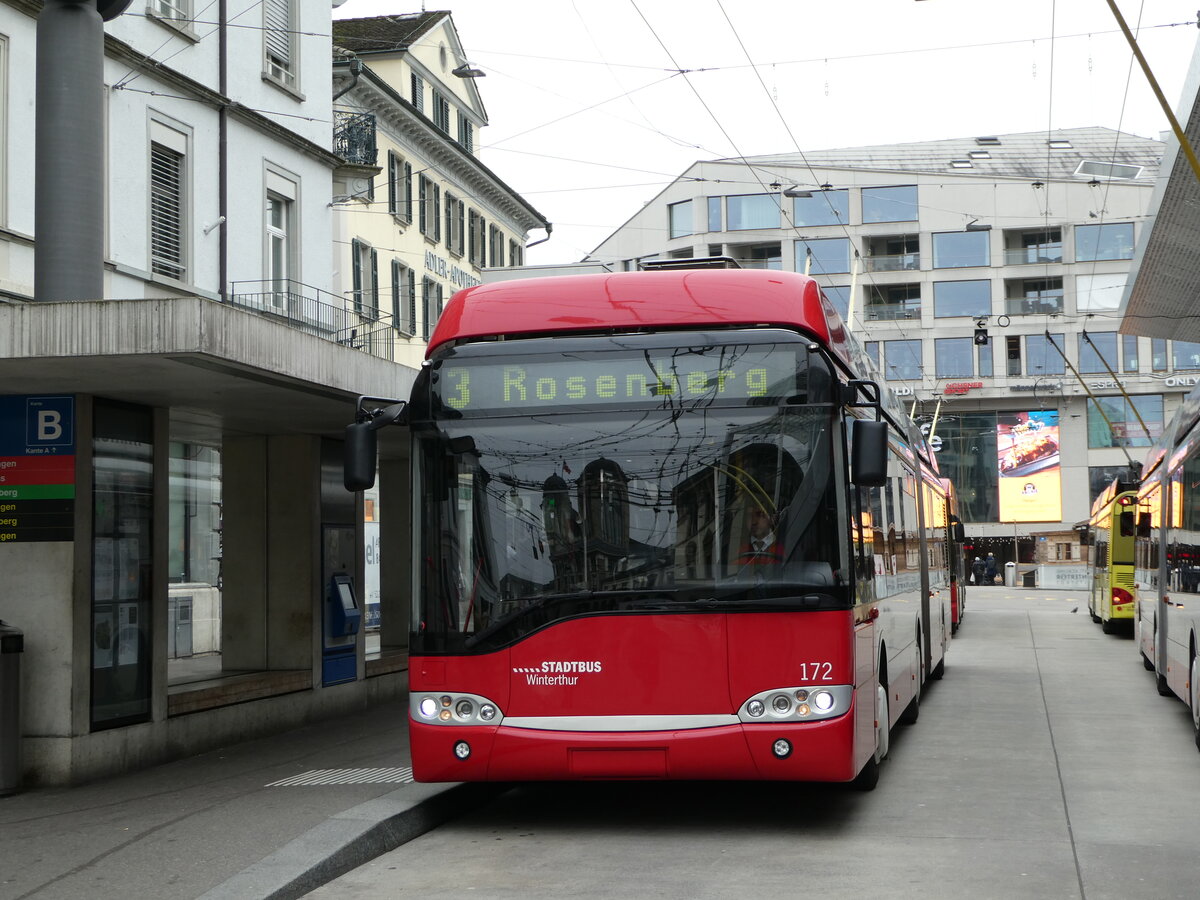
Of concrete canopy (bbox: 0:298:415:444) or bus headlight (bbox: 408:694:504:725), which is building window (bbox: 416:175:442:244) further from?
bus headlight (bbox: 408:694:504:725)

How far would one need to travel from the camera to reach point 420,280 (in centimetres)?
3906

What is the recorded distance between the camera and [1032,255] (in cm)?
7088

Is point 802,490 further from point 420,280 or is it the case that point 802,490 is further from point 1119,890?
point 420,280

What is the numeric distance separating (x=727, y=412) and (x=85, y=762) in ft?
17.2

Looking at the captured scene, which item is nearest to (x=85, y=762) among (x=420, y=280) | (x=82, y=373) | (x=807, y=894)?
(x=82, y=373)

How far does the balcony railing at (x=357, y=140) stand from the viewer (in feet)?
100

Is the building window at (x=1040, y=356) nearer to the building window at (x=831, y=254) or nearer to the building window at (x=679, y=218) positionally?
the building window at (x=831, y=254)

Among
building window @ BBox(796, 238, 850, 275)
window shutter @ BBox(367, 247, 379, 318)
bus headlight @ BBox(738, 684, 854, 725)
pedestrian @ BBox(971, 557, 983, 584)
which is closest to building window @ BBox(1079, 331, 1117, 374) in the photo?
pedestrian @ BBox(971, 557, 983, 584)

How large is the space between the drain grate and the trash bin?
1.68 m

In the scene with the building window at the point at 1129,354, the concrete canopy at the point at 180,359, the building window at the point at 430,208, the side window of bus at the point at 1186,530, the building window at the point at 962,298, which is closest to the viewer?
the concrete canopy at the point at 180,359

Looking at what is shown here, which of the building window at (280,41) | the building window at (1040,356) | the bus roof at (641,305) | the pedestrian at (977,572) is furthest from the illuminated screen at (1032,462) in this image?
the bus roof at (641,305)

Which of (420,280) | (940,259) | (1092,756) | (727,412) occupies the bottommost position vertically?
(1092,756)

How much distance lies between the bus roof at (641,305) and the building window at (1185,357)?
6308 cm

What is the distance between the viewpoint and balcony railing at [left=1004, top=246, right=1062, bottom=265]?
70.3 metres
